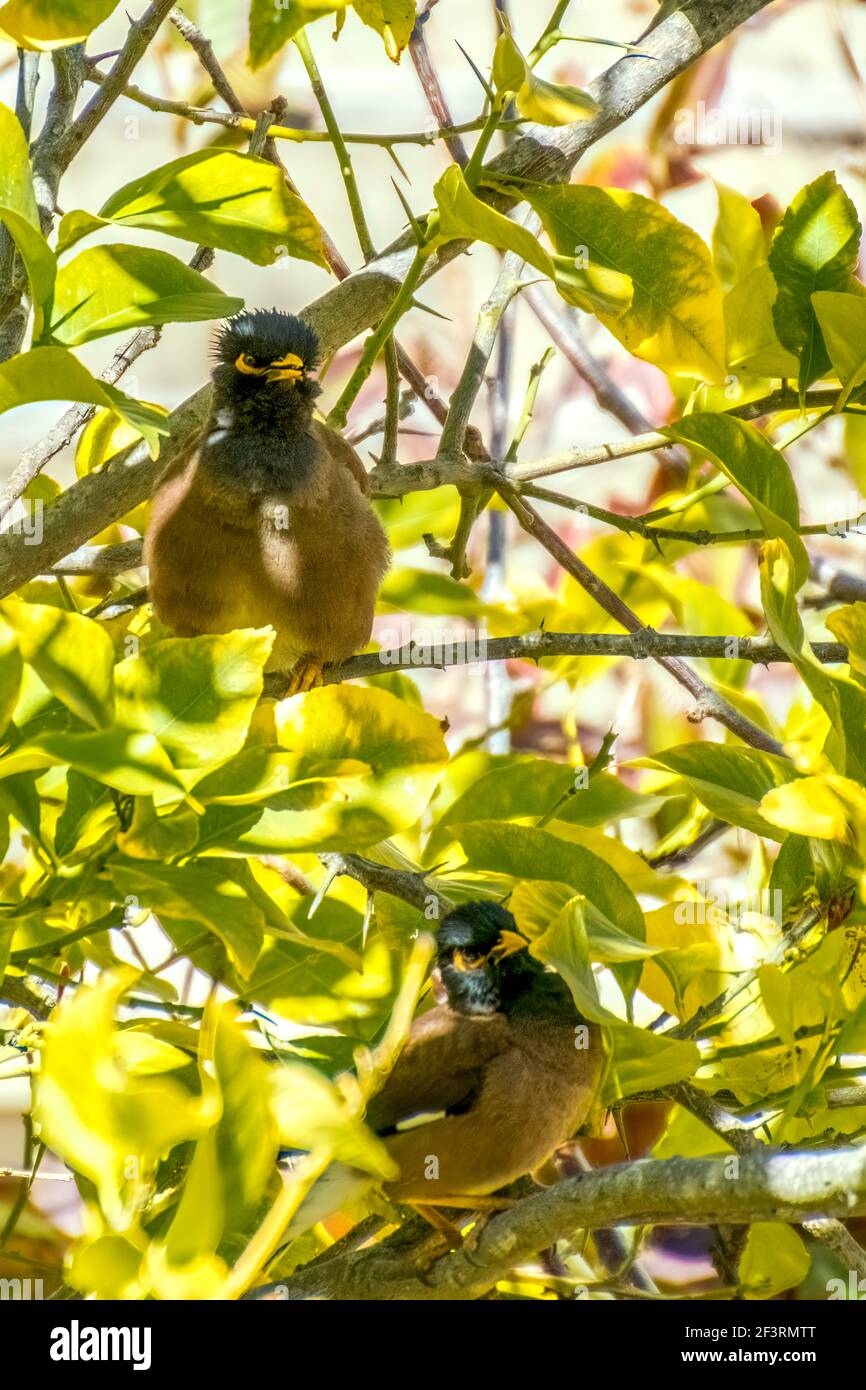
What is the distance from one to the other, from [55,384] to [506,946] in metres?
0.82

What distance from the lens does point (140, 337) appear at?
141 centimetres

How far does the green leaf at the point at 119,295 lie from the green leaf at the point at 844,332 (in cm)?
42

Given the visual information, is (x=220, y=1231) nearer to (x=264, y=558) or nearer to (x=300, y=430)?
(x=264, y=558)

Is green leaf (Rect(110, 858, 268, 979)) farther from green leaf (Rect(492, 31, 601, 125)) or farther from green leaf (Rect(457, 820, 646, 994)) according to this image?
green leaf (Rect(492, 31, 601, 125))

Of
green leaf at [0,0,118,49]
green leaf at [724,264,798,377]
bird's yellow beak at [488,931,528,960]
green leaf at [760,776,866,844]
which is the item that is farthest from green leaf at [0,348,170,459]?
bird's yellow beak at [488,931,528,960]

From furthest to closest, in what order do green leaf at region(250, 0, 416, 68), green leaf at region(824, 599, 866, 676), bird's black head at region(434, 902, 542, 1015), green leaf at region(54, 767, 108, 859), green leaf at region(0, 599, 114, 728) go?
bird's black head at region(434, 902, 542, 1015)
green leaf at region(250, 0, 416, 68)
green leaf at region(824, 599, 866, 676)
green leaf at region(54, 767, 108, 859)
green leaf at region(0, 599, 114, 728)

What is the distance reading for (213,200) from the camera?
41.9 inches

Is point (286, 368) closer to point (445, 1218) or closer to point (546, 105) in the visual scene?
point (546, 105)

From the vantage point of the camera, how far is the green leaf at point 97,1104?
65 cm

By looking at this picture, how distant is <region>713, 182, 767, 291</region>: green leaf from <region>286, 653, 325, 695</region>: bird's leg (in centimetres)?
62

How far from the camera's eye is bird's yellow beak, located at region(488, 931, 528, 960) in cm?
148

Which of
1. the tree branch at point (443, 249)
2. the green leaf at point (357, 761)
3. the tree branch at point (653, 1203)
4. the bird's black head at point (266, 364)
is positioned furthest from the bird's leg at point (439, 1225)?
the bird's black head at point (266, 364)

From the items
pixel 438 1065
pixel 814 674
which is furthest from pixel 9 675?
pixel 438 1065

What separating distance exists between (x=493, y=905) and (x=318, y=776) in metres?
0.78
